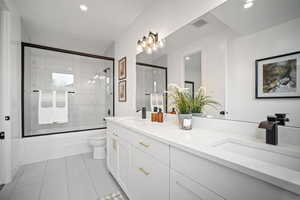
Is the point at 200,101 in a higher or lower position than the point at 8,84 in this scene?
lower

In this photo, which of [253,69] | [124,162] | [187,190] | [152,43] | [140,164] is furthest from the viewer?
[152,43]

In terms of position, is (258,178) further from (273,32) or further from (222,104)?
(273,32)

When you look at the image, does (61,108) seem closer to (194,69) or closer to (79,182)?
(79,182)

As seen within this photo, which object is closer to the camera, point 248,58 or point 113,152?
point 248,58

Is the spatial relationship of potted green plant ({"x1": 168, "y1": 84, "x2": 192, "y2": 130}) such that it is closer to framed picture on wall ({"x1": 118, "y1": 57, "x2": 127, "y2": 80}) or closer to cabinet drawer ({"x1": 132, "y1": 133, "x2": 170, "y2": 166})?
cabinet drawer ({"x1": 132, "y1": 133, "x2": 170, "y2": 166})

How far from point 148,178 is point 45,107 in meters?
2.58

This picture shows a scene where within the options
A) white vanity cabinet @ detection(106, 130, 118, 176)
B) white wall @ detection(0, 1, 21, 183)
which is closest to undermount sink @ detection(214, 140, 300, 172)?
white vanity cabinet @ detection(106, 130, 118, 176)

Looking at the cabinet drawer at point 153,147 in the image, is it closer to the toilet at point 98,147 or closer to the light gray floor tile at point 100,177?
the light gray floor tile at point 100,177

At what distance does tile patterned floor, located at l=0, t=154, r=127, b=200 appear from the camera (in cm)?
147

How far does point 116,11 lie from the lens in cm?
214

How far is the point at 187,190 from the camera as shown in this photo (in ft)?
2.32

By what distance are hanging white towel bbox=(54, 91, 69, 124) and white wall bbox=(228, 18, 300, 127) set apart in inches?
116

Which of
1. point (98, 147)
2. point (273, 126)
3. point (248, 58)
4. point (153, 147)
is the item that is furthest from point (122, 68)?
point (273, 126)

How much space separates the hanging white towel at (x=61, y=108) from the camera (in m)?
2.61
